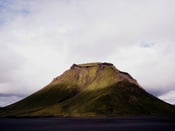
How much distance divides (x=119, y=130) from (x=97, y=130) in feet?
39.6

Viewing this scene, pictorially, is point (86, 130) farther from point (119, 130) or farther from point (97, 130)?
point (119, 130)

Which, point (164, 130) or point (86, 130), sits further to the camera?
point (86, 130)

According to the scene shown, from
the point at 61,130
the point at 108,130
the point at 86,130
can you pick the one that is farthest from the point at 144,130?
the point at 61,130

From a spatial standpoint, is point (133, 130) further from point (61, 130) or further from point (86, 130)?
point (61, 130)

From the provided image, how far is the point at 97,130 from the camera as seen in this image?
165 m

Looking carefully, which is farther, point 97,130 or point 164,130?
point 97,130

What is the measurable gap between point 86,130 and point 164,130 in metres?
41.9

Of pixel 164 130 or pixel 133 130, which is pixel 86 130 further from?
pixel 164 130

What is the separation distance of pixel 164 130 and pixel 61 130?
56.7 meters

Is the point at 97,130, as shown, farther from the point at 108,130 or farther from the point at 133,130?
the point at 133,130

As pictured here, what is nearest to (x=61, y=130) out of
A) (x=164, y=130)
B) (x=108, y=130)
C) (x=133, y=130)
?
(x=108, y=130)

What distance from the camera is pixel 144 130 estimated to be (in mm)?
157500

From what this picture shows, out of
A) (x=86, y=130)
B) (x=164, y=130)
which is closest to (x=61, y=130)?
(x=86, y=130)

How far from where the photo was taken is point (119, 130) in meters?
164
